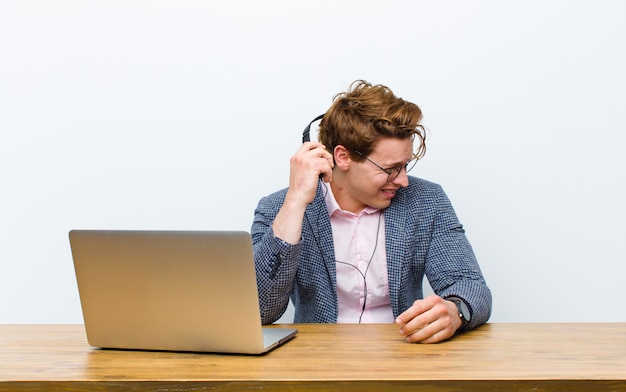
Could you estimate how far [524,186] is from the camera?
2750 millimetres

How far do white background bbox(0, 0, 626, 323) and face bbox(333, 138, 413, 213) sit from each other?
0.50m

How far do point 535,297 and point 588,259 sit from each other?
0.23 m

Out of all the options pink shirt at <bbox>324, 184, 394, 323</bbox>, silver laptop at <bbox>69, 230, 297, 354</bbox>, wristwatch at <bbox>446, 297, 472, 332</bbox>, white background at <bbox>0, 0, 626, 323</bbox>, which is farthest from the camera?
white background at <bbox>0, 0, 626, 323</bbox>

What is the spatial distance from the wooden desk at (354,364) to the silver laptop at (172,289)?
0.04 metres

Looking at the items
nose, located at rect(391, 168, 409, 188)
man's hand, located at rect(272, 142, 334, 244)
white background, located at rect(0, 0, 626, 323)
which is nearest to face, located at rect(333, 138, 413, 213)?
nose, located at rect(391, 168, 409, 188)

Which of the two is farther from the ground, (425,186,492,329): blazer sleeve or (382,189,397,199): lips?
(382,189,397,199): lips

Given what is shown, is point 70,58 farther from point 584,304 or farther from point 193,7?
point 584,304

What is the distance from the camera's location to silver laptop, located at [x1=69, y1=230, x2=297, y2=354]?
4.90ft

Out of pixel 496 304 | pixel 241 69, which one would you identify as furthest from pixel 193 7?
pixel 496 304

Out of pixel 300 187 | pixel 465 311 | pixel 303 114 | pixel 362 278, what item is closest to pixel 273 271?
pixel 300 187

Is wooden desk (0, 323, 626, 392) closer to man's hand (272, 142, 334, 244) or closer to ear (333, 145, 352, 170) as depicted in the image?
man's hand (272, 142, 334, 244)

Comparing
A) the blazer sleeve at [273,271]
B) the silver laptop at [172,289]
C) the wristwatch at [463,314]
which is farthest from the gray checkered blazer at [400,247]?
the silver laptop at [172,289]

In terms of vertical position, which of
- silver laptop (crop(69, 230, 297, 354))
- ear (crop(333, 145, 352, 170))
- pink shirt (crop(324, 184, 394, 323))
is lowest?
pink shirt (crop(324, 184, 394, 323))

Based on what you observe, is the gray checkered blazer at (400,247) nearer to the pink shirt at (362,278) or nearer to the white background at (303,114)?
the pink shirt at (362,278)
